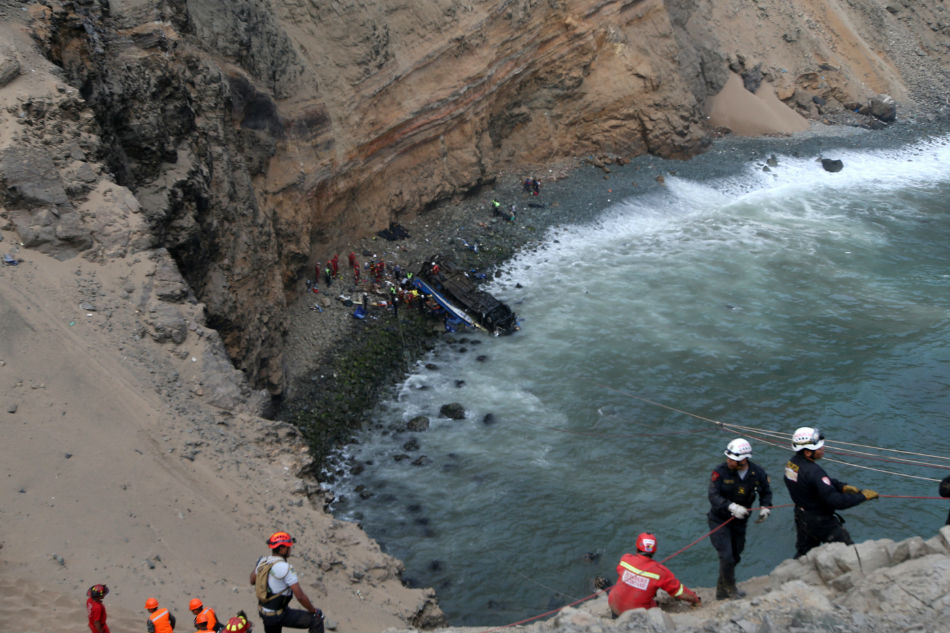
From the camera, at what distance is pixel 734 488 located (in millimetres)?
8078

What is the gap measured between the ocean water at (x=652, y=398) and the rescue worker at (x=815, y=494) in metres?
2.59

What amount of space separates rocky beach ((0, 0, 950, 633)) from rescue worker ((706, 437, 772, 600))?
1.85 feet

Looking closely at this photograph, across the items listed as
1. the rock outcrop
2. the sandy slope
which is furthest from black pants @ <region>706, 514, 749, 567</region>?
the sandy slope

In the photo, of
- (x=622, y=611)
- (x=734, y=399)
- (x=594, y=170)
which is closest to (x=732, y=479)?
(x=622, y=611)

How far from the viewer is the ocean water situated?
13.0m

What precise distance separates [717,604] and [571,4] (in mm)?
23213

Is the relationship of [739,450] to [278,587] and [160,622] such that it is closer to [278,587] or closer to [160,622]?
[278,587]

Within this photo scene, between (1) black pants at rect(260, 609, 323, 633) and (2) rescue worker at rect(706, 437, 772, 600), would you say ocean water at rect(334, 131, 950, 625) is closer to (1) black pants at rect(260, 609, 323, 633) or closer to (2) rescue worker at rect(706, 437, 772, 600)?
(2) rescue worker at rect(706, 437, 772, 600)

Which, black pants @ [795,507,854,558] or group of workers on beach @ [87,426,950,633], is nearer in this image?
group of workers on beach @ [87,426,950,633]

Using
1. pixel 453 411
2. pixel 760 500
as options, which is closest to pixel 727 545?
pixel 760 500

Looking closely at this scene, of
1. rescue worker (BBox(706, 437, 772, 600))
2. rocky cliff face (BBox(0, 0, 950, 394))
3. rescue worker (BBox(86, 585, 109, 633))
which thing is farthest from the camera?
Answer: rocky cliff face (BBox(0, 0, 950, 394))

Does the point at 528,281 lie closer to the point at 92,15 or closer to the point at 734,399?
the point at 734,399

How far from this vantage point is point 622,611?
734cm

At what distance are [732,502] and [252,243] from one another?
35.7 feet
